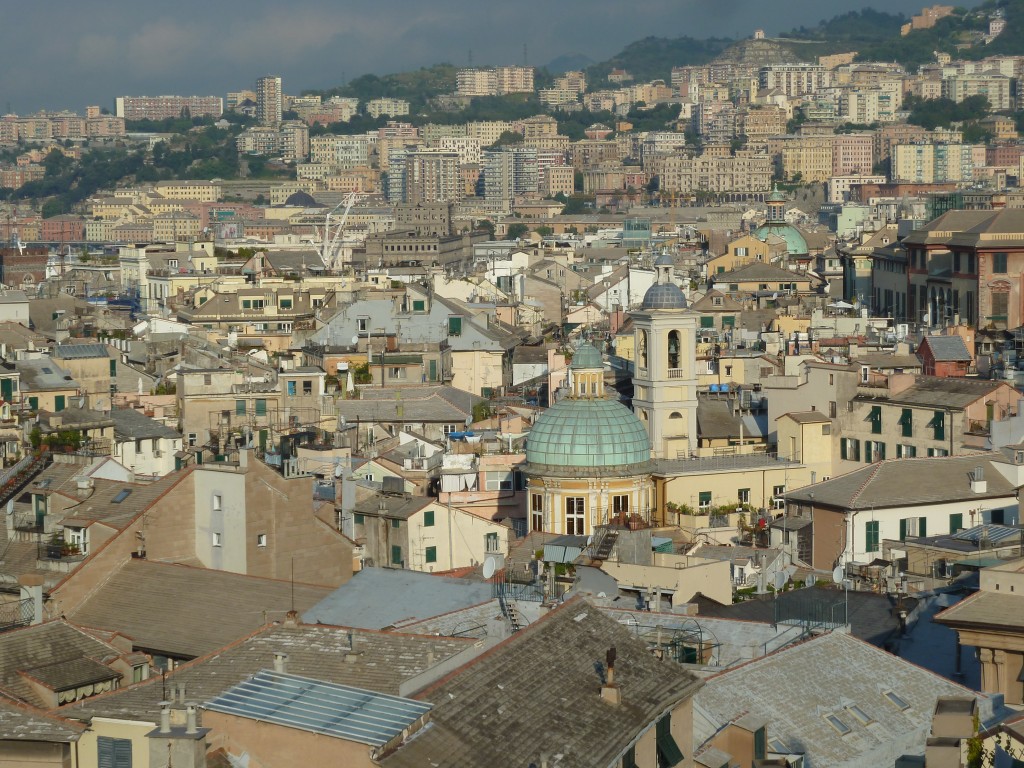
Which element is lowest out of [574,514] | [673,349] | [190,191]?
[574,514]

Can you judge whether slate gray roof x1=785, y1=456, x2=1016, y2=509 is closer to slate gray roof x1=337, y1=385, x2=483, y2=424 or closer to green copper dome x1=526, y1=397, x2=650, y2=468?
green copper dome x1=526, y1=397, x2=650, y2=468

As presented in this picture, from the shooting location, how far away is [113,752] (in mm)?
10867

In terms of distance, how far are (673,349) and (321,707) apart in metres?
21.0

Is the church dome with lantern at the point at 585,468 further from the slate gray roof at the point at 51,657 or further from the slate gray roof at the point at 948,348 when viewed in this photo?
the slate gray roof at the point at 948,348

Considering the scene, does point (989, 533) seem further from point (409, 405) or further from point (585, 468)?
point (409, 405)

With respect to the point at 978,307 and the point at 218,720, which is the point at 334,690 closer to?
the point at 218,720

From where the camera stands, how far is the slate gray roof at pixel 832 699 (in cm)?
1288

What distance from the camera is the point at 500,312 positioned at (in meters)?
55.8

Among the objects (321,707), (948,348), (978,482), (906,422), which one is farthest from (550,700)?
(948,348)

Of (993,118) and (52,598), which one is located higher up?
(993,118)

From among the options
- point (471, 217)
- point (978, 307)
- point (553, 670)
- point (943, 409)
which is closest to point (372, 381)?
point (943, 409)

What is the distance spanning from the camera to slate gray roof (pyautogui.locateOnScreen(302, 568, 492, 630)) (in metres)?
15.7

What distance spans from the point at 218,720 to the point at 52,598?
22.3 ft

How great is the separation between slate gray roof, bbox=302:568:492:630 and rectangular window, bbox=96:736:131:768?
438 cm
